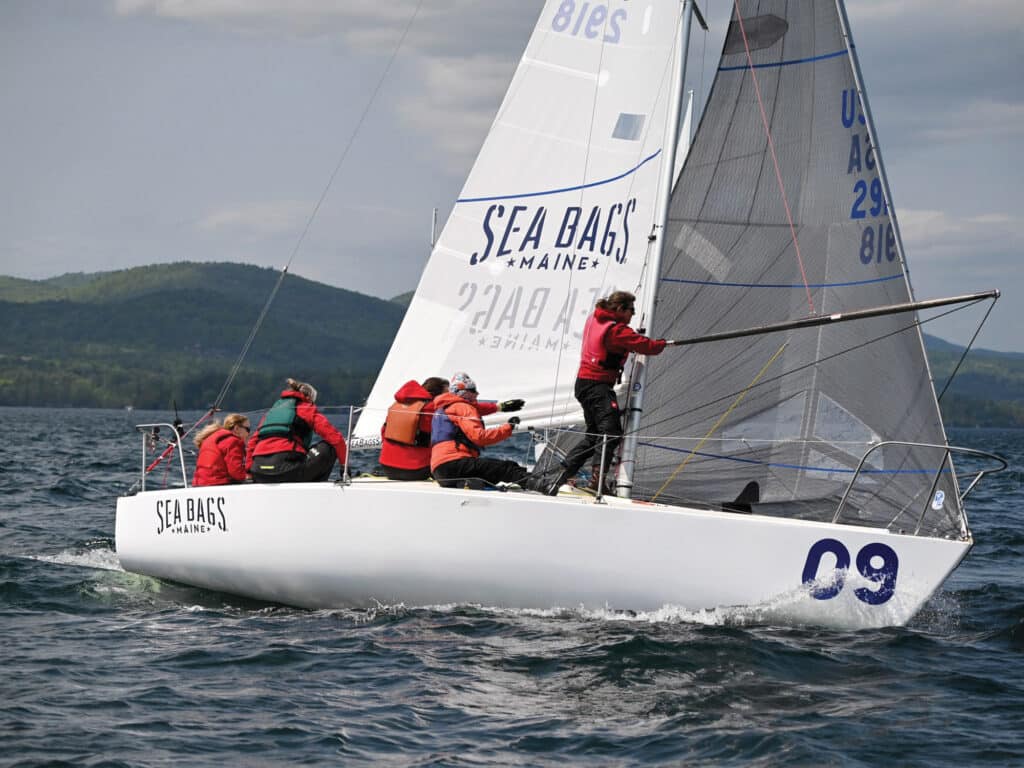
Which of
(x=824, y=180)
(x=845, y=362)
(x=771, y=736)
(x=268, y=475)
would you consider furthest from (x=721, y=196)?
(x=771, y=736)

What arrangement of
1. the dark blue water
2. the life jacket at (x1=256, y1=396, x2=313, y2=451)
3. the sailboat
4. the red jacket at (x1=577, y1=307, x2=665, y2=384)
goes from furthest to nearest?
1. the life jacket at (x1=256, y1=396, x2=313, y2=451)
2. the sailboat
3. the red jacket at (x1=577, y1=307, x2=665, y2=384)
4. the dark blue water

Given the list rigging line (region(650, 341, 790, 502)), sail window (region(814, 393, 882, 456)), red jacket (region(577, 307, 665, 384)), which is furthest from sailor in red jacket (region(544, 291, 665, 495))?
sail window (region(814, 393, 882, 456))

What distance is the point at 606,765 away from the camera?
4941 mm

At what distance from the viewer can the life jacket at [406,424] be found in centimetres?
819

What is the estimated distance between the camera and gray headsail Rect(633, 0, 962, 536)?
8.34 metres

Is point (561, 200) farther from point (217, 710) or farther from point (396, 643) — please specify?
point (217, 710)

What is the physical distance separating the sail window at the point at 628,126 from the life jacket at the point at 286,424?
112 inches

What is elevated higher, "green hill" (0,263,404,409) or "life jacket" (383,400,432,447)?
"green hill" (0,263,404,409)

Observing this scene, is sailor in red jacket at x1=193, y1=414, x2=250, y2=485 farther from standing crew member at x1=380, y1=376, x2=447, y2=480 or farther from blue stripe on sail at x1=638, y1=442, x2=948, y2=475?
blue stripe on sail at x1=638, y1=442, x2=948, y2=475

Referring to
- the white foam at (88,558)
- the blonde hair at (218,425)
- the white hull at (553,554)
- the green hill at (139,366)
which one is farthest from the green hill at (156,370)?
the white hull at (553,554)

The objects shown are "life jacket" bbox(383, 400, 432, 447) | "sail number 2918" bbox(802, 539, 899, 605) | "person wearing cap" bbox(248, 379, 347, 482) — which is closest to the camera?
"sail number 2918" bbox(802, 539, 899, 605)

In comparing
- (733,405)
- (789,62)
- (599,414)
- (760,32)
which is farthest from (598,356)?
(760,32)

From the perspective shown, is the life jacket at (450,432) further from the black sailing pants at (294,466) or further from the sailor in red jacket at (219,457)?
the sailor in red jacket at (219,457)

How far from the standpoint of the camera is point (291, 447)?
8359 mm
